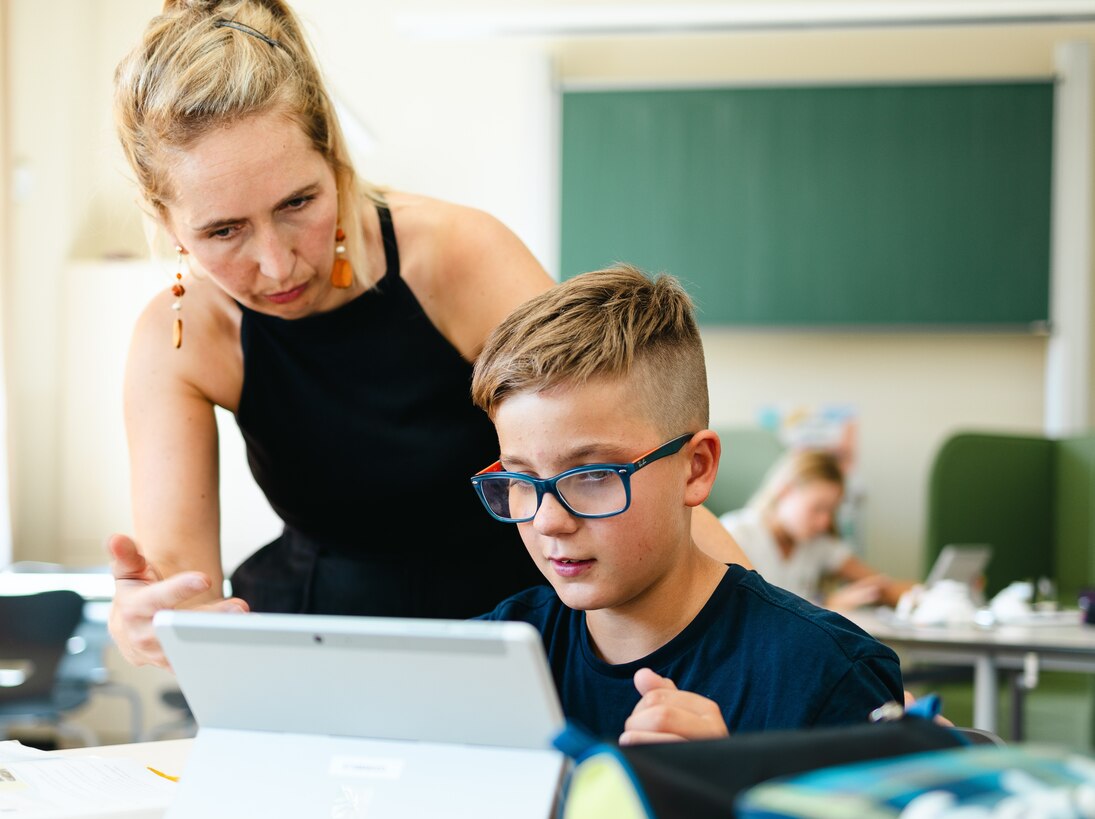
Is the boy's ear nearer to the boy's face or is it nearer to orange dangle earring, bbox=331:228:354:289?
the boy's face

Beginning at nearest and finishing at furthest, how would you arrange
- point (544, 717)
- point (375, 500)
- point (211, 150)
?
point (544, 717) < point (211, 150) < point (375, 500)

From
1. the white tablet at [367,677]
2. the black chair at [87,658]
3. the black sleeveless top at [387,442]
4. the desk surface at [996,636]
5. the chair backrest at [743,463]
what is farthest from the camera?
the chair backrest at [743,463]

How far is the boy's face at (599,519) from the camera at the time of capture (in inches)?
45.1

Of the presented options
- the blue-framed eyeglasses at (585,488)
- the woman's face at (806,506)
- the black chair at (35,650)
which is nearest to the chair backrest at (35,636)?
the black chair at (35,650)

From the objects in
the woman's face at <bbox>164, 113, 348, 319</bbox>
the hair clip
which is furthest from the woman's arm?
the hair clip

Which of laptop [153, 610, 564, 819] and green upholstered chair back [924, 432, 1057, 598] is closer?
laptop [153, 610, 564, 819]

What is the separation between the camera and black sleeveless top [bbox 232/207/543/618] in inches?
62.7

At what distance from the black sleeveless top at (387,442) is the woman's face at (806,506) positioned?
2.82 m

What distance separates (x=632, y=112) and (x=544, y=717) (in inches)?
186

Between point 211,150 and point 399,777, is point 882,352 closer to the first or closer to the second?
point 211,150

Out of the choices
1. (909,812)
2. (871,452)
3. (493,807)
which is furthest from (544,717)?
(871,452)

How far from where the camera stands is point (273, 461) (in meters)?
1.65

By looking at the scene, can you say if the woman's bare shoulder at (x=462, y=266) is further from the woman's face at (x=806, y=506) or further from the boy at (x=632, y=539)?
the woman's face at (x=806, y=506)

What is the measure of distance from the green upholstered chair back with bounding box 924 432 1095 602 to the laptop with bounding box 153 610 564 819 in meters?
4.05
